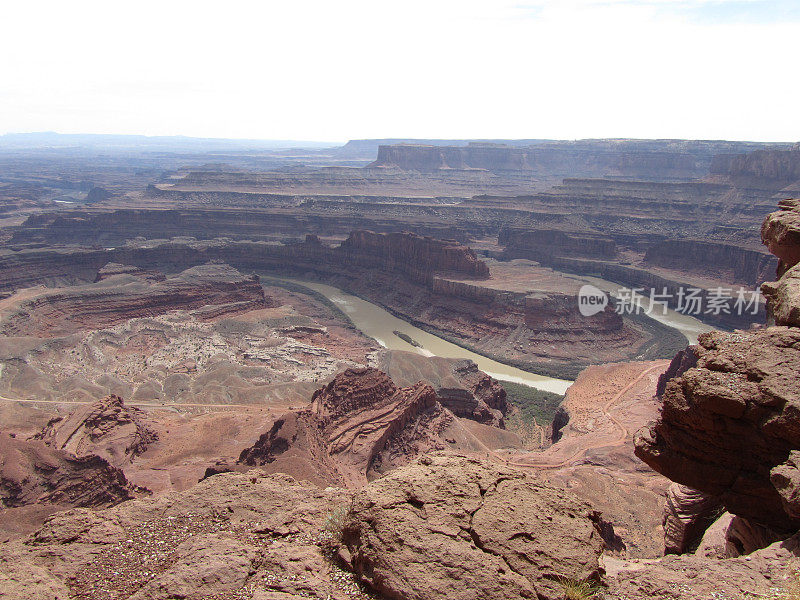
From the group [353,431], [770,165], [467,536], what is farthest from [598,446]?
[770,165]

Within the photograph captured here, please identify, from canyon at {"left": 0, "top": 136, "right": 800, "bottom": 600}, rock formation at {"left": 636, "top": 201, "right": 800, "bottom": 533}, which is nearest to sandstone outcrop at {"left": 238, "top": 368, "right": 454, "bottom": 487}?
canyon at {"left": 0, "top": 136, "right": 800, "bottom": 600}

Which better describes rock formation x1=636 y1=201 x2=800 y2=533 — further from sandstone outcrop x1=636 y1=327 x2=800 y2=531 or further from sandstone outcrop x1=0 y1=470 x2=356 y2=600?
sandstone outcrop x1=0 y1=470 x2=356 y2=600

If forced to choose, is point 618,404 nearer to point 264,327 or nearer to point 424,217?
point 264,327

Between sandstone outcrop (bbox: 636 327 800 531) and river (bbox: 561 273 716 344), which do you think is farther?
river (bbox: 561 273 716 344)

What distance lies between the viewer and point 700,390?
9352 mm

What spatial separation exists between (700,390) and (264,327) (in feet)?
173

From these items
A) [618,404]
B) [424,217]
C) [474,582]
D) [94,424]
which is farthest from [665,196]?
[474,582]

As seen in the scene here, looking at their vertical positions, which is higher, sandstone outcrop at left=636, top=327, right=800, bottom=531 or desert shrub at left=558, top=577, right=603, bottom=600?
sandstone outcrop at left=636, top=327, right=800, bottom=531

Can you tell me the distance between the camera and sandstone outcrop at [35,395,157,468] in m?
28.2

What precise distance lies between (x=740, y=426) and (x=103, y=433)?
30.3 meters

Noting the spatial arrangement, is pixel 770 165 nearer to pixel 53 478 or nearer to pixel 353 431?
pixel 353 431

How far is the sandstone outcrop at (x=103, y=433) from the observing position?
92.6 ft

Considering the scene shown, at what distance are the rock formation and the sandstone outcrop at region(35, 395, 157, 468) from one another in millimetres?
26145

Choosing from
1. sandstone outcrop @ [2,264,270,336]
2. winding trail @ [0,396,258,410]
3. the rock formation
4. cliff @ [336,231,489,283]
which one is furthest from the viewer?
cliff @ [336,231,489,283]
